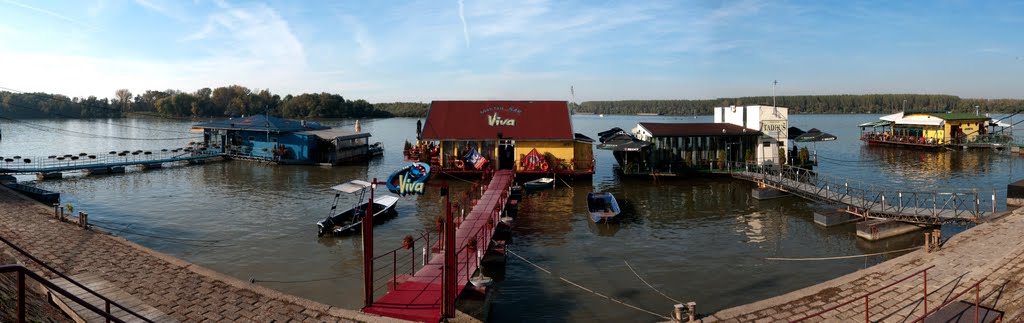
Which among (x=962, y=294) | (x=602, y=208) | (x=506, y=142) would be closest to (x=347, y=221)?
(x=602, y=208)

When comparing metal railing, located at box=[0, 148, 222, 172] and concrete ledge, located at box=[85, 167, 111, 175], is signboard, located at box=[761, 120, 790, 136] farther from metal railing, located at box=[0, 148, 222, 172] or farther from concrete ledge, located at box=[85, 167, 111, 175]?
concrete ledge, located at box=[85, 167, 111, 175]

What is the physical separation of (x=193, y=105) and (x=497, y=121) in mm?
126615

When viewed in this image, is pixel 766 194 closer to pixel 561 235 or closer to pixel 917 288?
pixel 561 235

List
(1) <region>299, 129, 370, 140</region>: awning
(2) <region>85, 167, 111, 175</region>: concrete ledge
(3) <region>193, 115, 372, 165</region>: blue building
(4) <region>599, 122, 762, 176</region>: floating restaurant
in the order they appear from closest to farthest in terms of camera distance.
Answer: (4) <region>599, 122, 762, 176</region>: floating restaurant → (2) <region>85, 167, 111, 175</region>: concrete ledge → (3) <region>193, 115, 372, 165</region>: blue building → (1) <region>299, 129, 370, 140</region>: awning

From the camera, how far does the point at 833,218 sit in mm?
25609

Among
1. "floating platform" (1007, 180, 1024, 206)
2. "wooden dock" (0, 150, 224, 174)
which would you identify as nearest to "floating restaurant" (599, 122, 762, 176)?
"floating platform" (1007, 180, 1024, 206)

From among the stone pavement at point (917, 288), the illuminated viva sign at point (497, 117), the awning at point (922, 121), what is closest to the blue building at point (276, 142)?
the illuminated viva sign at point (497, 117)

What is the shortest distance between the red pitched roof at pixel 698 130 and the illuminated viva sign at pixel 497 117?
9.27 metres

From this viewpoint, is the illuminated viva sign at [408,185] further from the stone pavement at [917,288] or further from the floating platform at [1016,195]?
the floating platform at [1016,195]

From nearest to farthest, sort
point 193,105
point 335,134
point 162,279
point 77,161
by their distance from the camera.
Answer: point 162,279, point 77,161, point 335,134, point 193,105

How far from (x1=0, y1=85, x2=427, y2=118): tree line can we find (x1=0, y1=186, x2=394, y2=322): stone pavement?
123022 mm

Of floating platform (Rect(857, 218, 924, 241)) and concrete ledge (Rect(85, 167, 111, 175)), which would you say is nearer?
floating platform (Rect(857, 218, 924, 241))

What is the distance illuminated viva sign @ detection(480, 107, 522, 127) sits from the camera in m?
40.8

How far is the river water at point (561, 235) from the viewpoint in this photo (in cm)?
1728
